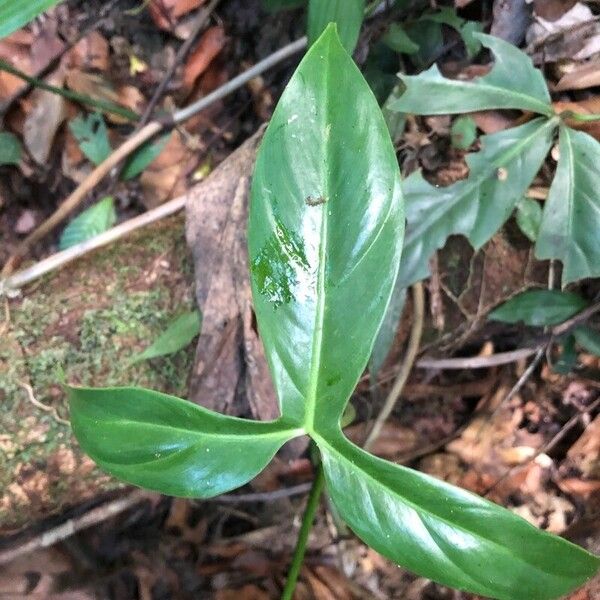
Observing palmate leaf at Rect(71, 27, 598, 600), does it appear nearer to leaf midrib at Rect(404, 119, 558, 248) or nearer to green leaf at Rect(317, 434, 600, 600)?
green leaf at Rect(317, 434, 600, 600)

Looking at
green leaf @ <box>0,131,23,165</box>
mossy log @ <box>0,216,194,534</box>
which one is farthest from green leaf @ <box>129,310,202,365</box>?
green leaf @ <box>0,131,23,165</box>

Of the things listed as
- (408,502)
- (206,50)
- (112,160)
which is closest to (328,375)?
(408,502)

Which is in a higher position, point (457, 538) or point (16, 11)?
point (16, 11)

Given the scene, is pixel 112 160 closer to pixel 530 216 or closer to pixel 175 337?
→ pixel 175 337

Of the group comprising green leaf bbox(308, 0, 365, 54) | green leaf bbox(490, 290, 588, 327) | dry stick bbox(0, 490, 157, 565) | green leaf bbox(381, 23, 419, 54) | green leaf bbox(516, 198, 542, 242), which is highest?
green leaf bbox(308, 0, 365, 54)

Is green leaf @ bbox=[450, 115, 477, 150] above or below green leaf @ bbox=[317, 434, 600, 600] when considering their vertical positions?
above

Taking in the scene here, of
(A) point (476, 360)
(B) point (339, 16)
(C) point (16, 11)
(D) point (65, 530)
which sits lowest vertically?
(A) point (476, 360)

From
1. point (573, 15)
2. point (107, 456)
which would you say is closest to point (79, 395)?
point (107, 456)
